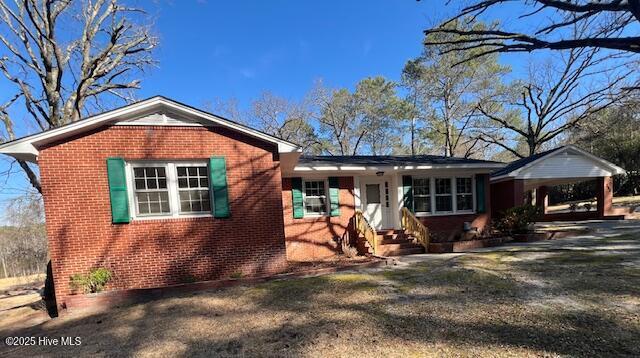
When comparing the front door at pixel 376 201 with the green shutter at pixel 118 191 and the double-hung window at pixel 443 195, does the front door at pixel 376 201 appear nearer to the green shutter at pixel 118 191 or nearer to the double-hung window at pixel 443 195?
the double-hung window at pixel 443 195

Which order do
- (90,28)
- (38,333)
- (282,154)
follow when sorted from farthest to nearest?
(90,28) → (282,154) → (38,333)

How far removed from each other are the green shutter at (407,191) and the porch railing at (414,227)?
376 millimetres

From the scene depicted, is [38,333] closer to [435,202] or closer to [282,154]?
[282,154]

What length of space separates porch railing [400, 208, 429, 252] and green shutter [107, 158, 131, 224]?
8.37 metres

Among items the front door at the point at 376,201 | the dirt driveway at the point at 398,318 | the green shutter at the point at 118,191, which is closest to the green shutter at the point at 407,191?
the front door at the point at 376,201

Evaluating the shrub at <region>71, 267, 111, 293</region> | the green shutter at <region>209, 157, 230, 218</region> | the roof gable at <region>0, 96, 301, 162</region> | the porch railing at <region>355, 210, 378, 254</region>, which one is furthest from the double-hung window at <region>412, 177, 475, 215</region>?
the shrub at <region>71, 267, 111, 293</region>

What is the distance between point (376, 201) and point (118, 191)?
329 inches

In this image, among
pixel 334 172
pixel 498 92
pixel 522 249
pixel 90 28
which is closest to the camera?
pixel 522 249

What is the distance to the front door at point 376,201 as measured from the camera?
11742 millimetres

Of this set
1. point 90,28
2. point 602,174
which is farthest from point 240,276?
point 602,174

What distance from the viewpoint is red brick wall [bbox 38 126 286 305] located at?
677 cm

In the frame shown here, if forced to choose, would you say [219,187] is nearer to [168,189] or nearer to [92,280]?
[168,189]

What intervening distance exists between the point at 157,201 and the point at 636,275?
10083 mm

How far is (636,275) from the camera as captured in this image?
5879 mm
